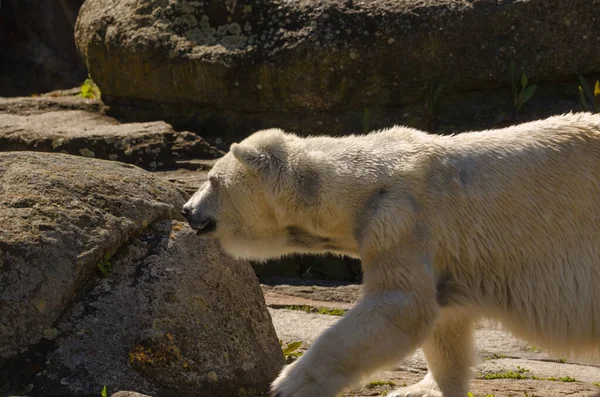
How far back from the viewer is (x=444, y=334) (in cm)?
503

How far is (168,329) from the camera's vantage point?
4.46m

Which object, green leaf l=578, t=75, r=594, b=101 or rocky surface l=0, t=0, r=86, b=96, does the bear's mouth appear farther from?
rocky surface l=0, t=0, r=86, b=96

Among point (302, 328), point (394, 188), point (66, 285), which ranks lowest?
point (302, 328)

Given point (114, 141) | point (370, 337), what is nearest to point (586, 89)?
point (114, 141)

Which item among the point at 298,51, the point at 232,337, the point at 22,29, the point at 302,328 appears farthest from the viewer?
the point at 22,29

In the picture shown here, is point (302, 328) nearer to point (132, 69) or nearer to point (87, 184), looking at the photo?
point (87, 184)

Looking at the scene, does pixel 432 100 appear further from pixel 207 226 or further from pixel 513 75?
pixel 207 226

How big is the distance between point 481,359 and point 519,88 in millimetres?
3861

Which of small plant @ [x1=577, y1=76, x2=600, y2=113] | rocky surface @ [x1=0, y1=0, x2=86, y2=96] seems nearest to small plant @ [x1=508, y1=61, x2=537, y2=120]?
small plant @ [x1=577, y1=76, x2=600, y2=113]

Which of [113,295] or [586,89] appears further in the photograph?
[586,89]

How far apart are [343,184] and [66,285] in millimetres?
1354

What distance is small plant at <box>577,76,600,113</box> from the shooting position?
8099mm

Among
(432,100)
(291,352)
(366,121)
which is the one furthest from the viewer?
(432,100)

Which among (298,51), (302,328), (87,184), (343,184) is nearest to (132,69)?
(298,51)
